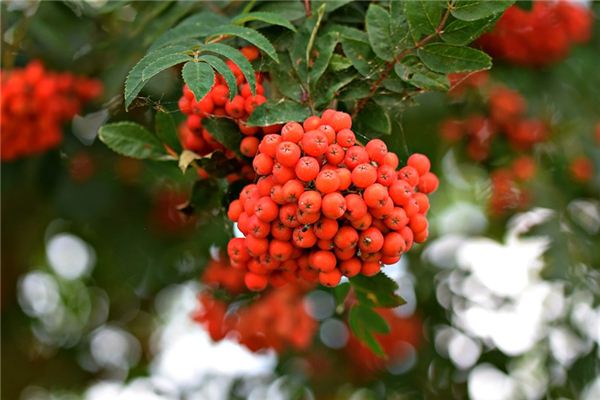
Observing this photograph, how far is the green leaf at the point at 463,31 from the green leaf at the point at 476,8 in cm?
3

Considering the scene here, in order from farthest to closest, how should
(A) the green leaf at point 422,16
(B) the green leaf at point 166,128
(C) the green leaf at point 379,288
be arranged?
(B) the green leaf at point 166,128, (C) the green leaf at point 379,288, (A) the green leaf at point 422,16

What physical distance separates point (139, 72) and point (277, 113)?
10.8 inches

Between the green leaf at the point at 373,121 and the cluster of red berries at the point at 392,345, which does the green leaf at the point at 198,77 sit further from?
the cluster of red berries at the point at 392,345

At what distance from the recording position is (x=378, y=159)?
1.31 meters

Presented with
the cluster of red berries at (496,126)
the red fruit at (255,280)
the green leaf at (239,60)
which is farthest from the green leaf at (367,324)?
the cluster of red berries at (496,126)

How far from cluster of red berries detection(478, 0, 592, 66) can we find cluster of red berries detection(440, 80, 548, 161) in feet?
0.49

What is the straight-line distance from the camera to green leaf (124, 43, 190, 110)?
117 centimetres

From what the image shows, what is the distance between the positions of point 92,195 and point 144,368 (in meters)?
1.12

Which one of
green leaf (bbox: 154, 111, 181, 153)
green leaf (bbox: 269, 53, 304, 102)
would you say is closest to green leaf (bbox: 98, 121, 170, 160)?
green leaf (bbox: 154, 111, 181, 153)

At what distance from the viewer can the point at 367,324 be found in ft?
5.61

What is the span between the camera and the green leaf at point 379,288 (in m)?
1.49

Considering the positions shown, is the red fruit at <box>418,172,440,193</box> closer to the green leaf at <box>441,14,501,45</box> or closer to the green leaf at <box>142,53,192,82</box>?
the green leaf at <box>441,14,501,45</box>

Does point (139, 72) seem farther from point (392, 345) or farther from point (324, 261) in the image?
point (392, 345)

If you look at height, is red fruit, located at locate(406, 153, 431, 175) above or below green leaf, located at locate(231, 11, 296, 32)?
below
